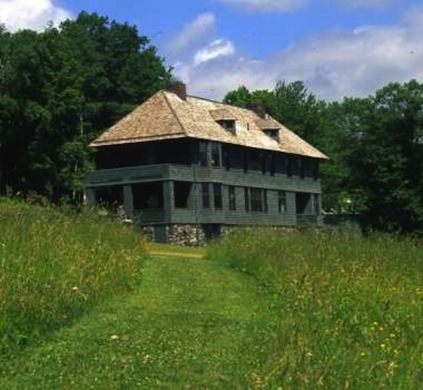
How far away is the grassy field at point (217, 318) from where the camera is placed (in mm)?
8570

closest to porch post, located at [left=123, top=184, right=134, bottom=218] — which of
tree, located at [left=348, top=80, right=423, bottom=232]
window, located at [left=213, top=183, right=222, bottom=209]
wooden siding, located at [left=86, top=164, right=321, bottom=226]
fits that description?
wooden siding, located at [left=86, top=164, right=321, bottom=226]

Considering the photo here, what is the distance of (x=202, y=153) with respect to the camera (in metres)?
60.1

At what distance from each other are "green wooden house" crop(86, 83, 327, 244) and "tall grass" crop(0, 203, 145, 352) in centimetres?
3823

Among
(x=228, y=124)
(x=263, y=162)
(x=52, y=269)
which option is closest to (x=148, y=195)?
(x=228, y=124)

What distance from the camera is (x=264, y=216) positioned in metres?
67.6

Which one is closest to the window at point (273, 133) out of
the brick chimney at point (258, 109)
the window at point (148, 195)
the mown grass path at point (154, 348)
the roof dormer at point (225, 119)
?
the brick chimney at point (258, 109)

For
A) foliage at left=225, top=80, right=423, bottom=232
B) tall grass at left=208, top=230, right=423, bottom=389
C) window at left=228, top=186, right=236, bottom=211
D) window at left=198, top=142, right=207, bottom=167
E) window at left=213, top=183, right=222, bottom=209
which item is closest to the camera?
tall grass at left=208, top=230, right=423, bottom=389

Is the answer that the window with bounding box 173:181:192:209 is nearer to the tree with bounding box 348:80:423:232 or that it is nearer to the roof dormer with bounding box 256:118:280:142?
the roof dormer with bounding box 256:118:280:142

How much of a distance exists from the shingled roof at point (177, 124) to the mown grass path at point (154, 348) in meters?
44.2

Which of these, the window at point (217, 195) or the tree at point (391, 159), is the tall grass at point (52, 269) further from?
the tree at point (391, 159)

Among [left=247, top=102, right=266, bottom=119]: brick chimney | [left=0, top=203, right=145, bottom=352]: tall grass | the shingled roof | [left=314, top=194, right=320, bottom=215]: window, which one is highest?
[left=247, top=102, right=266, bottom=119]: brick chimney

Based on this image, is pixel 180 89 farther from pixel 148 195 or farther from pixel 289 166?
pixel 289 166

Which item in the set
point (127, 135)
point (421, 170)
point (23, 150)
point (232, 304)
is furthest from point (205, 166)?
point (232, 304)

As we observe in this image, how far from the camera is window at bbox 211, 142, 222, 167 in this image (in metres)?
60.8
